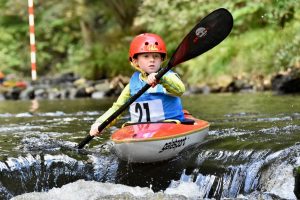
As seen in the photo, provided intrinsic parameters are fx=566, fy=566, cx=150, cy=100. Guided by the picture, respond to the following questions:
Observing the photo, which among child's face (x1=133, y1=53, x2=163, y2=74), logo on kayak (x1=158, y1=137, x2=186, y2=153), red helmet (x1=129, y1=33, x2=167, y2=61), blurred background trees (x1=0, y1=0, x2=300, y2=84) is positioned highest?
blurred background trees (x1=0, y1=0, x2=300, y2=84)

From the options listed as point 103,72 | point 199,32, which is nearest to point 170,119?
point 199,32

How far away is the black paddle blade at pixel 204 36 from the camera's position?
12.7 ft

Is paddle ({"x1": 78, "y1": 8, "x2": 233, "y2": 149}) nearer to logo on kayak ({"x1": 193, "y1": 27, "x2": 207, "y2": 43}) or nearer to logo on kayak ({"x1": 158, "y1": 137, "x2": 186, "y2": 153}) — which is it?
logo on kayak ({"x1": 193, "y1": 27, "x2": 207, "y2": 43})

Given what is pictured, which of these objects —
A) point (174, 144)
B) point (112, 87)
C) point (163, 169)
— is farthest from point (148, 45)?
point (112, 87)

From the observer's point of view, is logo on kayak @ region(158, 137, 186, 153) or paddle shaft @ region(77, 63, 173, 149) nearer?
paddle shaft @ region(77, 63, 173, 149)

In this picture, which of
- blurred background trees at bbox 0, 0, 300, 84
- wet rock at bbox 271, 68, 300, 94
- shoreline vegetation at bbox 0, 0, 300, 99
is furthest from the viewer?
blurred background trees at bbox 0, 0, 300, 84

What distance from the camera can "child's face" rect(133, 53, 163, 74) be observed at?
12.6 ft

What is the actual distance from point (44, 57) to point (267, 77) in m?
8.86

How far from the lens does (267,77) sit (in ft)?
32.4

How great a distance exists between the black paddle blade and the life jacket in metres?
0.26

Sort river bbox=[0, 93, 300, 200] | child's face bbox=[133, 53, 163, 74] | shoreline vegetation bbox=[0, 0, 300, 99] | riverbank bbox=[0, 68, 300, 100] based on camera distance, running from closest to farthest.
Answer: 1. river bbox=[0, 93, 300, 200]
2. child's face bbox=[133, 53, 163, 74]
3. riverbank bbox=[0, 68, 300, 100]
4. shoreline vegetation bbox=[0, 0, 300, 99]

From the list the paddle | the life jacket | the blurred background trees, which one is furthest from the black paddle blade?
the blurred background trees

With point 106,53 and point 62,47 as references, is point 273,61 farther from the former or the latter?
point 62,47

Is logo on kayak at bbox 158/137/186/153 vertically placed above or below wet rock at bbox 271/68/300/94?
below
